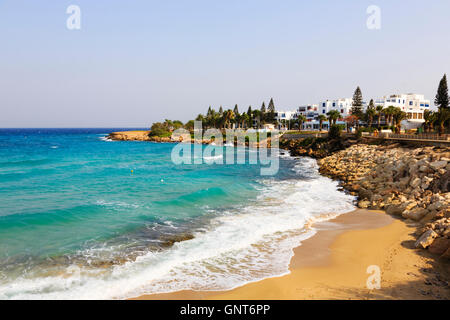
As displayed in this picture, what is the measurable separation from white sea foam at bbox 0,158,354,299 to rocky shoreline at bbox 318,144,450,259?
325cm

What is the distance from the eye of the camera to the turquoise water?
10.7m

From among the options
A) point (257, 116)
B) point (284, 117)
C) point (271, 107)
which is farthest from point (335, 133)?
point (284, 117)

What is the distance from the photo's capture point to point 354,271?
11.1 metres

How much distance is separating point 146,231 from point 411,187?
1936 centimetres

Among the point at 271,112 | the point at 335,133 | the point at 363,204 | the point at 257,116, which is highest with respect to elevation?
the point at 271,112

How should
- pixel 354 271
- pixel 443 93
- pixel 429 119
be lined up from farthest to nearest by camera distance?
pixel 443 93
pixel 429 119
pixel 354 271

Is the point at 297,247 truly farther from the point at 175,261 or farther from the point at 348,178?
the point at 348,178

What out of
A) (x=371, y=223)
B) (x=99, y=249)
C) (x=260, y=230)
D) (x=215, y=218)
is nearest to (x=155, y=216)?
(x=215, y=218)

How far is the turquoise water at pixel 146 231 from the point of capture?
421 inches

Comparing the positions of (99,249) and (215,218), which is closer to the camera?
(99,249)

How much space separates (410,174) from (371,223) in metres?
10.6

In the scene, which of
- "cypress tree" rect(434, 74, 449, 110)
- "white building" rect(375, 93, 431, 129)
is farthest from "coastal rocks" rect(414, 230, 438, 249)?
"white building" rect(375, 93, 431, 129)

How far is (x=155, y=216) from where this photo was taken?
61.3 feet

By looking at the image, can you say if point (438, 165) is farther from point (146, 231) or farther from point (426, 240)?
point (146, 231)
